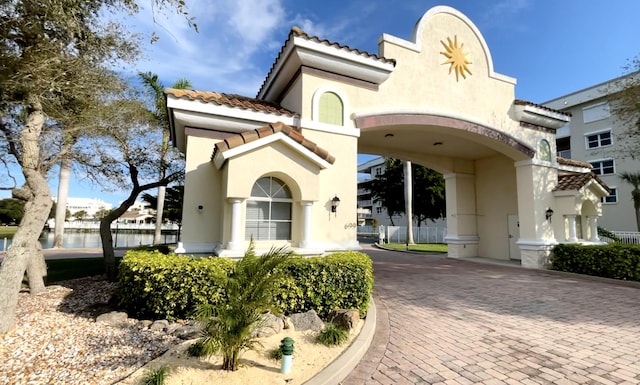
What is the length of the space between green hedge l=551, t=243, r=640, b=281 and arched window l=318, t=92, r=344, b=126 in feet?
33.5

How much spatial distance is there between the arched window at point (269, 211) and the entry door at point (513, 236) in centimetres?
1204

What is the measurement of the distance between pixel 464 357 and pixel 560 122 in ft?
44.1

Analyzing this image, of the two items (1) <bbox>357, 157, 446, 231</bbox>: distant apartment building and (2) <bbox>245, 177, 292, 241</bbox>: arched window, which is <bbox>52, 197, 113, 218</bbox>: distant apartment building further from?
(2) <bbox>245, 177, 292, 241</bbox>: arched window

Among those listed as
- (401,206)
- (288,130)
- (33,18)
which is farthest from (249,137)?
(401,206)

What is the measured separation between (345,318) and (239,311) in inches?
91.9

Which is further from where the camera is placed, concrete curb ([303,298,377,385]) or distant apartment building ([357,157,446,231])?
distant apartment building ([357,157,446,231])

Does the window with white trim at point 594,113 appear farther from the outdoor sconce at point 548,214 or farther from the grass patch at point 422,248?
the outdoor sconce at point 548,214

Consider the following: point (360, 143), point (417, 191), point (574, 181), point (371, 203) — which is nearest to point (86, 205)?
point (371, 203)

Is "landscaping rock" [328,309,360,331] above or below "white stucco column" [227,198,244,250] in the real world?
below

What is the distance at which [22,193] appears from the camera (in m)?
7.45

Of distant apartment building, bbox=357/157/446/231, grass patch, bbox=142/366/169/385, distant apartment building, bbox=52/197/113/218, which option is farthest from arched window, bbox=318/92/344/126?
distant apartment building, bbox=52/197/113/218

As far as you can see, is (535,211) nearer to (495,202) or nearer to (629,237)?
(495,202)

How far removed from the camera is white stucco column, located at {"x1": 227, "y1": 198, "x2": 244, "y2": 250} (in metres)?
7.05

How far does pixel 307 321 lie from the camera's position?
547 centimetres
